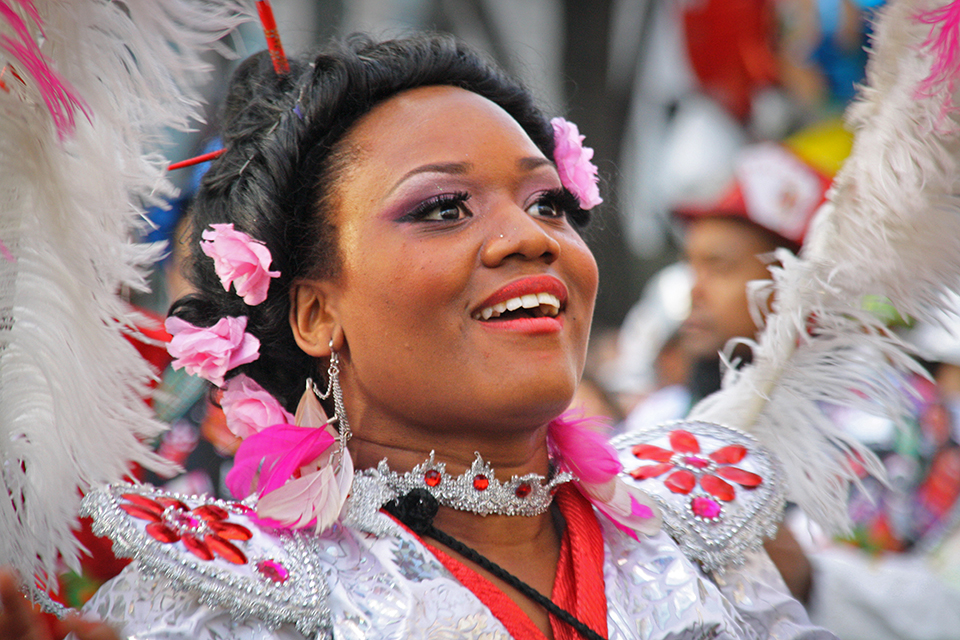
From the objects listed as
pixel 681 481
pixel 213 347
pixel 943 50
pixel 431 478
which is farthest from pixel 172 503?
pixel 943 50

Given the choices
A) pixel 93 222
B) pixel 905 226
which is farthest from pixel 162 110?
pixel 905 226

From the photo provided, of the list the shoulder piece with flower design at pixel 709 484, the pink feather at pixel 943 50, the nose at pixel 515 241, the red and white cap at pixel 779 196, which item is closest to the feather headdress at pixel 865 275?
the pink feather at pixel 943 50

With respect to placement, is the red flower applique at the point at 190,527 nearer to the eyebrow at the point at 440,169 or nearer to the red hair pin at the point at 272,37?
the eyebrow at the point at 440,169

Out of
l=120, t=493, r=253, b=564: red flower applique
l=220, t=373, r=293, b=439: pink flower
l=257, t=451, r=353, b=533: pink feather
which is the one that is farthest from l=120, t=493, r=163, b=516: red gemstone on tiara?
l=220, t=373, r=293, b=439: pink flower

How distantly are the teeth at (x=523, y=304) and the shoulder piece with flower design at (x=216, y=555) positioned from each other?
0.51m

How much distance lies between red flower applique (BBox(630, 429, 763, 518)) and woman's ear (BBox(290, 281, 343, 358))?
0.77 m

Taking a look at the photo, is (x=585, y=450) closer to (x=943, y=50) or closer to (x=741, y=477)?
(x=741, y=477)

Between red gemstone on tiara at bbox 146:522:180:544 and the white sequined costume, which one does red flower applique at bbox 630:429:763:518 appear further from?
red gemstone on tiara at bbox 146:522:180:544

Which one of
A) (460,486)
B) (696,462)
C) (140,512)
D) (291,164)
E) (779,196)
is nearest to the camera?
(140,512)

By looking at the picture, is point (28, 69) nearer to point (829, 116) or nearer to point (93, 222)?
point (93, 222)

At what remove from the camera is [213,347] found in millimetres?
1799

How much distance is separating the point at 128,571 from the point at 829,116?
22.6 ft

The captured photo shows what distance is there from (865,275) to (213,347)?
1.40 m

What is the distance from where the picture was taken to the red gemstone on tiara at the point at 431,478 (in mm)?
1723
